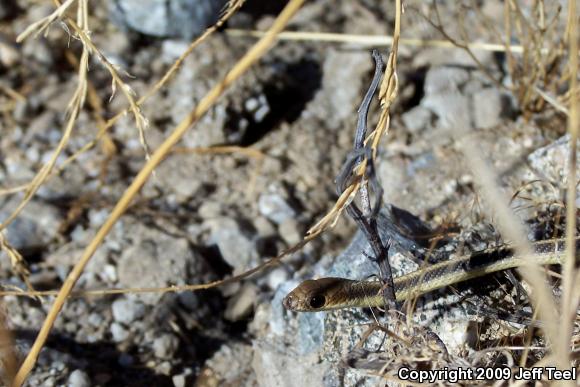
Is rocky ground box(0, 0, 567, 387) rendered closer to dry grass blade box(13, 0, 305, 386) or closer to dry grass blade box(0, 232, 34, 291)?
dry grass blade box(0, 232, 34, 291)

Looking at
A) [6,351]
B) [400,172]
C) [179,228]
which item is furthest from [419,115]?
[6,351]

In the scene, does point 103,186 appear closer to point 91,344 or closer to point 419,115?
point 91,344

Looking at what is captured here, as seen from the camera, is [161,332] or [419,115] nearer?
[161,332]

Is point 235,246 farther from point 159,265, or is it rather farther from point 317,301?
point 317,301

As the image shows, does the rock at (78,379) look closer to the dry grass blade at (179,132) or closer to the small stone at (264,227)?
the dry grass blade at (179,132)

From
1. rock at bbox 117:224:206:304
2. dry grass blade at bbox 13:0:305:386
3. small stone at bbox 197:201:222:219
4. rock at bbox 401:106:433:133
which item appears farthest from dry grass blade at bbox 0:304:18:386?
rock at bbox 401:106:433:133

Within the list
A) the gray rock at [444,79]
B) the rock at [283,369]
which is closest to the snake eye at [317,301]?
the rock at [283,369]
